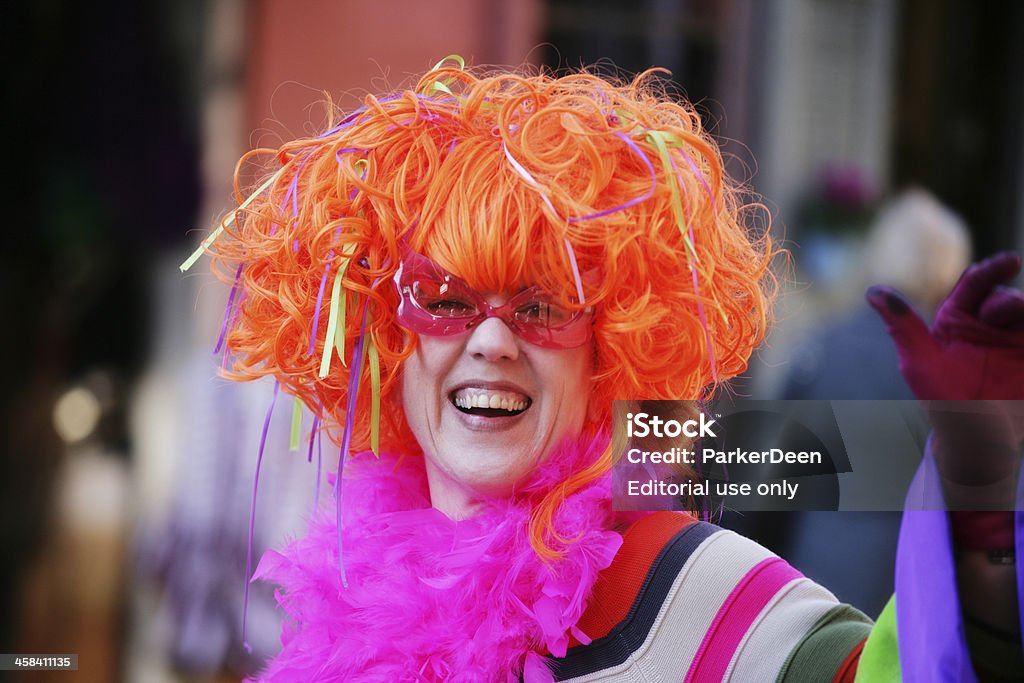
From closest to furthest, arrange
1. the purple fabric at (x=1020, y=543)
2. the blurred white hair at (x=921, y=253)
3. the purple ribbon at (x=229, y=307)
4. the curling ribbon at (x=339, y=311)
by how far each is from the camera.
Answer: the purple fabric at (x=1020, y=543) → the curling ribbon at (x=339, y=311) → the purple ribbon at (x=229, y=307) → the blurred white hair at (x=921, y=253)

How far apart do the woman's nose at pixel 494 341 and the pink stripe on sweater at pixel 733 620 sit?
424 mm

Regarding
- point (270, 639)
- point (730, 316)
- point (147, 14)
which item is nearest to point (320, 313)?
point (730, 316)

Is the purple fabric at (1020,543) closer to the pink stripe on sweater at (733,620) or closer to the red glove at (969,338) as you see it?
the red glove at (969,338)

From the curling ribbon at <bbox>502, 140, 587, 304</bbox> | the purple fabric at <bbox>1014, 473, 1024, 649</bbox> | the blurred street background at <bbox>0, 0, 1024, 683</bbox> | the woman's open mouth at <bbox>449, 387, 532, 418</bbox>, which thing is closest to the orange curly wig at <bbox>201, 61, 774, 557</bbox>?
the curling ribbon at <bbox>502, 140, 587, 304</bbox>

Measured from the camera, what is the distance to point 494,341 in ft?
4.82

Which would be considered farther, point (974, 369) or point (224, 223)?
point (224, 223)

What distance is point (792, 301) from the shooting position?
4.66 m

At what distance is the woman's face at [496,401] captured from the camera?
150 centimetres

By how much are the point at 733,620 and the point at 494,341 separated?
470 mm

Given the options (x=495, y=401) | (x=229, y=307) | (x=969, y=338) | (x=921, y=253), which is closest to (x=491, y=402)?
(x=495, y=401)

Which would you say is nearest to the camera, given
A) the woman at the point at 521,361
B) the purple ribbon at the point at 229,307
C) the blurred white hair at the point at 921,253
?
the woman at the point at 521,361

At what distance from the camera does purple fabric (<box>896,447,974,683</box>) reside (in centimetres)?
128

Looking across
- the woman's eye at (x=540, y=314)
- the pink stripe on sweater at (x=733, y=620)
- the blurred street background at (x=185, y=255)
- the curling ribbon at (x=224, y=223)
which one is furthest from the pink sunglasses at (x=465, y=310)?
the blurred street background at (x=185, y=255)

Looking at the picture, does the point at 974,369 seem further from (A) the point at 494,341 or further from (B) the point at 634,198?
(A) the point at 494,341
